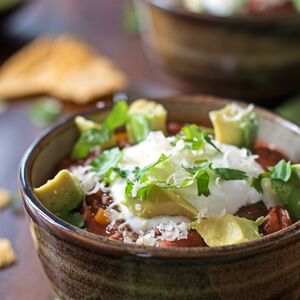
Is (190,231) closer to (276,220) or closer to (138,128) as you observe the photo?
(276,220)

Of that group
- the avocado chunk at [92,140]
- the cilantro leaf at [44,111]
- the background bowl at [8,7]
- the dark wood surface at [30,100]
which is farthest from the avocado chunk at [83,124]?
the background bowl at [8,7]

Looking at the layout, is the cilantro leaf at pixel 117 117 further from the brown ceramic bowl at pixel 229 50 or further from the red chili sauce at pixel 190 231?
the brown ceramic bowl at pixel 229 50

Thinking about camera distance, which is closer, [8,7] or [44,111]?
[44,111]

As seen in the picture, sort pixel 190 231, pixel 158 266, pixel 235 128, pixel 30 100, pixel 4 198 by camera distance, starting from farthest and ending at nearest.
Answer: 1. pixel 30 100
2. pixel 4 198
3. pixel 235 128
4. pixel 190 231
5. pixel 158 266

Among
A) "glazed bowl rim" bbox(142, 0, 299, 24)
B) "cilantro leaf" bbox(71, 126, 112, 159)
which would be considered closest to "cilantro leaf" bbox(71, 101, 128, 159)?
"cilantro leaf" bbox(71, 126, 112, 159)

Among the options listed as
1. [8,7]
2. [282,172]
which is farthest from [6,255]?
[8,7]

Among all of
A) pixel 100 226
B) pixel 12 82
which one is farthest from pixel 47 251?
pixel 12 82
